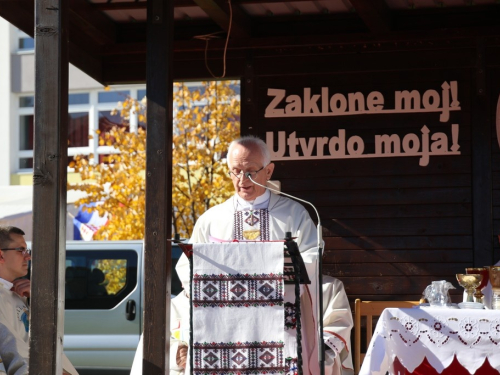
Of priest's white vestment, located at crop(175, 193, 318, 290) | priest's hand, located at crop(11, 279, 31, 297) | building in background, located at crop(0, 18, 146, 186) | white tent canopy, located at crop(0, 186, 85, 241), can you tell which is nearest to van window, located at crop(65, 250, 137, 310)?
priest's white vestment, located at crop(175, 193, 318, 290)

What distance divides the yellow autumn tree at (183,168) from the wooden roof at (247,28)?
19.8 ft

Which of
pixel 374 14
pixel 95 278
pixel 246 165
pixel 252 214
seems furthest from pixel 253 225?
pixel 95 278

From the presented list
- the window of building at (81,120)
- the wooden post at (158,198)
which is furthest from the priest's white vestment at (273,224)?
the window of building at (81,120)

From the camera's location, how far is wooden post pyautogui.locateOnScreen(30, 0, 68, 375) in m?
4.96

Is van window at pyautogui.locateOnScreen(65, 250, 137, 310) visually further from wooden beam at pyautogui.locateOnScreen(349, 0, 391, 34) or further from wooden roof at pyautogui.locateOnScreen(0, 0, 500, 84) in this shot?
wooden beam at pyautogui.locateOnScreen(349, 0, 391, 34)

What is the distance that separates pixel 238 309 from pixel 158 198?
96 cm

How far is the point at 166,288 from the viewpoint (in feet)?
18.0

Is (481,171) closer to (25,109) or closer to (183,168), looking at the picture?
(183,168)

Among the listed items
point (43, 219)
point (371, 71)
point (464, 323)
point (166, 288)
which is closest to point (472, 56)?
point (371, 71)

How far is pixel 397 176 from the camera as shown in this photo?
7.55 metres

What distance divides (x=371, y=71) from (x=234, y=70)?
3.88 feet

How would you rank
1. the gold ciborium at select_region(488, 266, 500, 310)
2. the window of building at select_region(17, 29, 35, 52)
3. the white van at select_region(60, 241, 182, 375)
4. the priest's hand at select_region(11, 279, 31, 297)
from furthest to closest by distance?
the window of building at select_region(17, 29, 35, 52) → the white van at select_region(60, 241, 182, 375) → the priest's hand at select_region(11, 279, 31, 297) → the gold ciborium at select_region(488, 266, 500, 310)

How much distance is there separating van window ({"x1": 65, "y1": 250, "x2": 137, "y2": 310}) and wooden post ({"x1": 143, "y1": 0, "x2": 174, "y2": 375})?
16.2 ft

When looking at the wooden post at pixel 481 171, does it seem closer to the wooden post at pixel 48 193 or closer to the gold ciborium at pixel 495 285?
the gold ciborium at pixel 495 285
